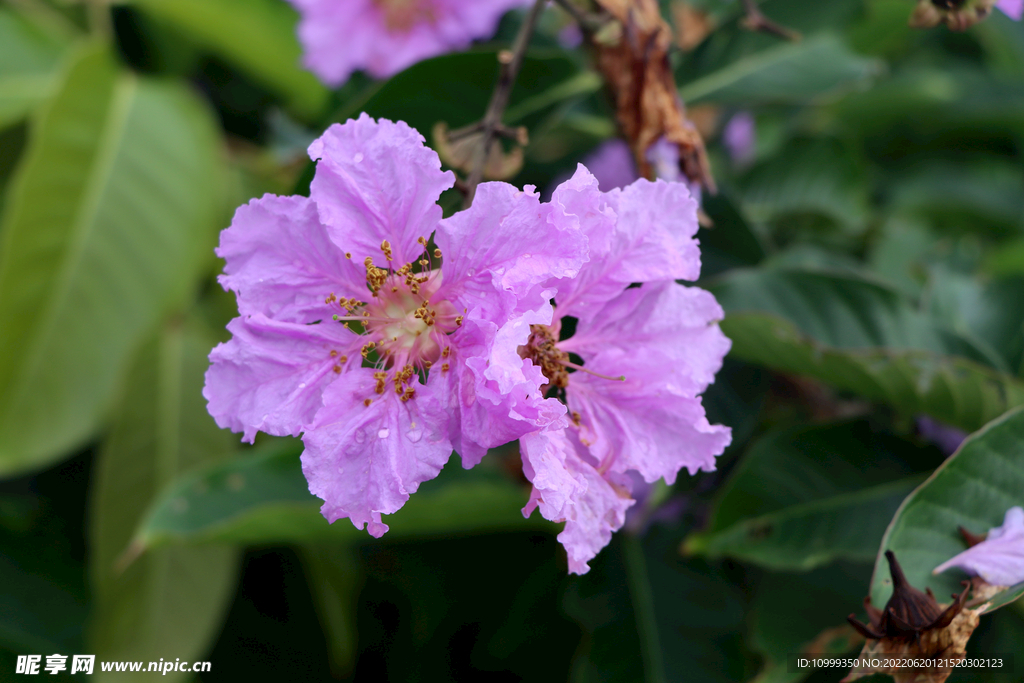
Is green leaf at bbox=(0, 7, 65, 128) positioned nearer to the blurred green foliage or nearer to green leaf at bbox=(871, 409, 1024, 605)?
the blurred green foliage

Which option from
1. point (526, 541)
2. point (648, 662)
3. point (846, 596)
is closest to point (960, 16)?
point (846, 596)

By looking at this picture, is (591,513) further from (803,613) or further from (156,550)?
(156,550)

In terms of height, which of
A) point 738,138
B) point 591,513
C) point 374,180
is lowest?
point 738,138

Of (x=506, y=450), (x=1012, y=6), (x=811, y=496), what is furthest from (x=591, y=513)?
(x=1012, y=6)

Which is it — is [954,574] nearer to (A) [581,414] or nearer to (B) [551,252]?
(A) [581,414]

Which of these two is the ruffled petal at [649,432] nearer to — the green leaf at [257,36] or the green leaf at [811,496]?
the green leaf at [811,496]

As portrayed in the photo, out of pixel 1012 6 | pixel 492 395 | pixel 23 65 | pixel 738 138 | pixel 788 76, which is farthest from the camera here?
pixel 738 138

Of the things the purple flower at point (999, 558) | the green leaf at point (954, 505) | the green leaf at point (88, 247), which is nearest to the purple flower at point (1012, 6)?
the green leaf at point (954, 505)
